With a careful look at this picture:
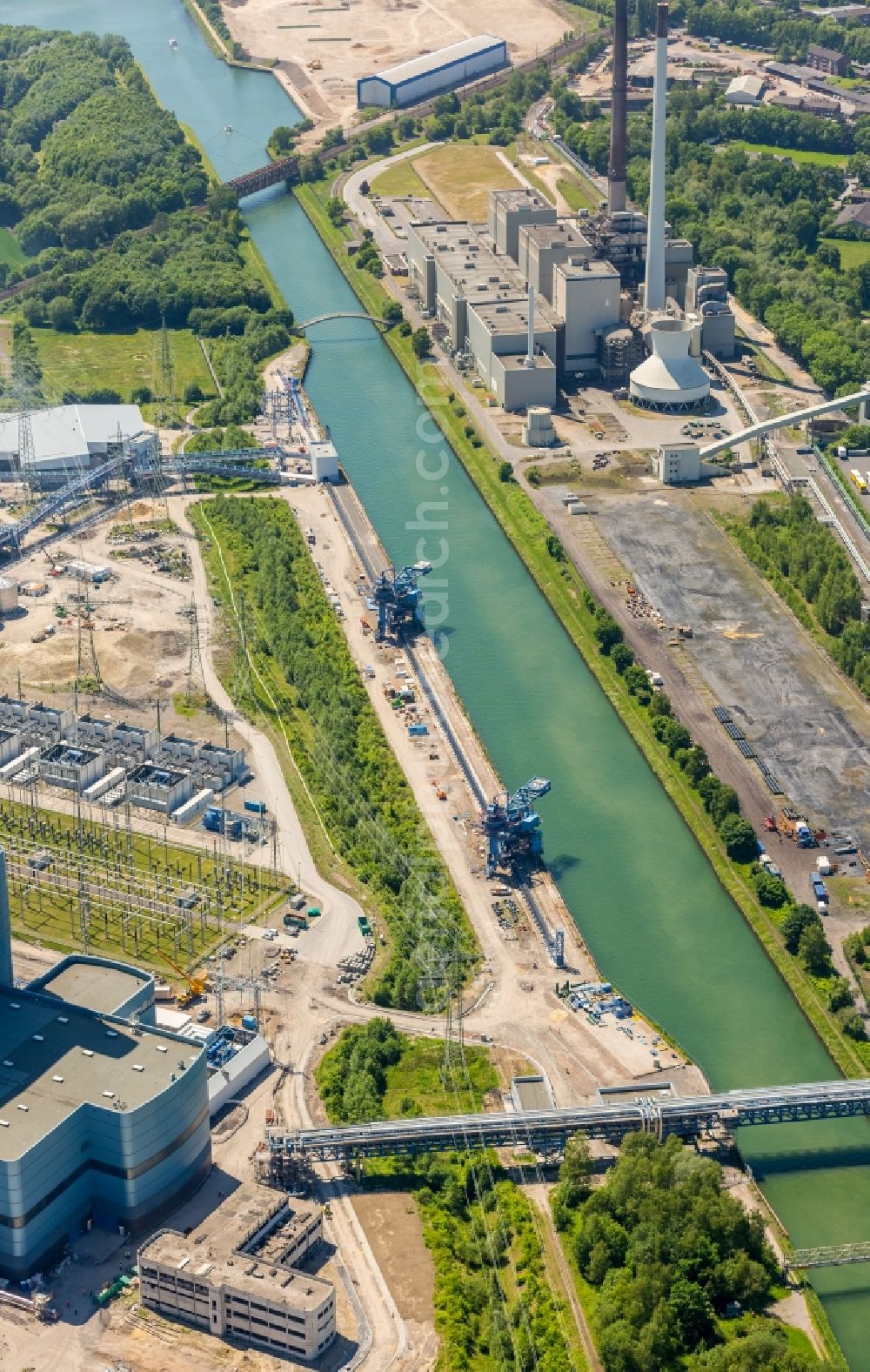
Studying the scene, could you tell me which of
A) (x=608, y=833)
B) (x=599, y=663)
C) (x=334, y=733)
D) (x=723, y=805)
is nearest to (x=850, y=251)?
(x=599, y=663)

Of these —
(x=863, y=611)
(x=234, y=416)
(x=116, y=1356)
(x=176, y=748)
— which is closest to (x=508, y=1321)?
(x=116, y=1356)

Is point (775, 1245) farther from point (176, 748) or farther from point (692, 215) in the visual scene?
point (692, 215)

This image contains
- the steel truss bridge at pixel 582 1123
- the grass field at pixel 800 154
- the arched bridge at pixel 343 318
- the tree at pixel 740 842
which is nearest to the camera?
the steel truss bridge at pixel 582 1123

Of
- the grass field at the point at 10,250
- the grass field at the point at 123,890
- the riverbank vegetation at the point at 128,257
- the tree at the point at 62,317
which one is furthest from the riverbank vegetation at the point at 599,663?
the grass field at the point at 10,250

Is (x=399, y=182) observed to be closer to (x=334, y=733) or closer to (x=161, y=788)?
(x=334, y=733)

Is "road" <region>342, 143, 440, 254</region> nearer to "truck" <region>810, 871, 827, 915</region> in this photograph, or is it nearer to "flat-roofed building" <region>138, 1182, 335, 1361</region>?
"truck" <region>810, 871, 827, 915</region>

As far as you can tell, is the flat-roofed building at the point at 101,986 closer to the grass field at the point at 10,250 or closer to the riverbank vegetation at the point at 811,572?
the riverbank vegetation at the point at 811,572
